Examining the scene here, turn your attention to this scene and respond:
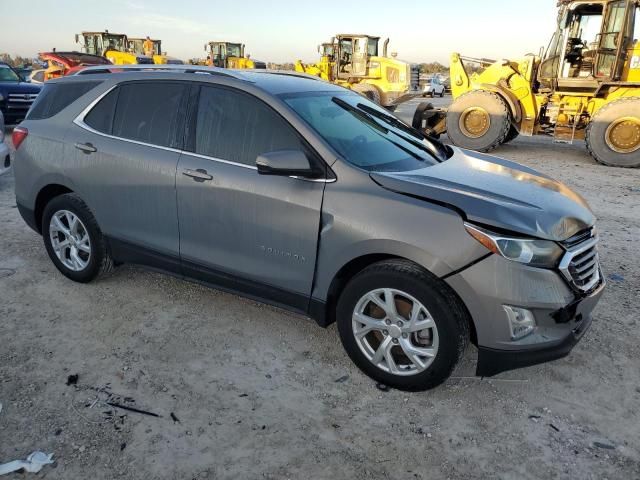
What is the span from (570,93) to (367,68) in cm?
Result: 982

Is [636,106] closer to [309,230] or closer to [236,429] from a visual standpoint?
[309,230]

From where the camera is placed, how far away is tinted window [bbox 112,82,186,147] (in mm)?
3613

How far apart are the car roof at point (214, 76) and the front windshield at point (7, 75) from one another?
10551mm

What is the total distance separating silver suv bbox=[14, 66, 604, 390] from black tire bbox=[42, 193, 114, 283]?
1 centimetres

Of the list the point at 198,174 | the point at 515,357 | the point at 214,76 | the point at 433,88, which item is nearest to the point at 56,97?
the point at 214,76

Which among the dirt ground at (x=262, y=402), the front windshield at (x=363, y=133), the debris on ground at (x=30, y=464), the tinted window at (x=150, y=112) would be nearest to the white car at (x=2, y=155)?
the dirt ground at (x=262, y=402)

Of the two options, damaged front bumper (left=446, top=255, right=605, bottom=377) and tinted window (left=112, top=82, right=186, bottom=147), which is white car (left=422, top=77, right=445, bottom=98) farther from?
damaged front bumper (left=446, top=255, right=605, bottom=377)

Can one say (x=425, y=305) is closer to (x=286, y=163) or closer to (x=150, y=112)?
(x=286, y=163)

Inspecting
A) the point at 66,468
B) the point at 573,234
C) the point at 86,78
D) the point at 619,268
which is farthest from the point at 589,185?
the point at 66,468

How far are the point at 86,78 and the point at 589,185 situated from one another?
7.89 meters

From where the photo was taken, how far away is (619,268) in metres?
4.82

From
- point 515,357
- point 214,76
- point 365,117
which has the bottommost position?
point 515,357

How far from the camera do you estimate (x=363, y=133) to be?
3.48 m

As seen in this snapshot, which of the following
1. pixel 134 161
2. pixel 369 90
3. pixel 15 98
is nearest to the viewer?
pixel 134 161
